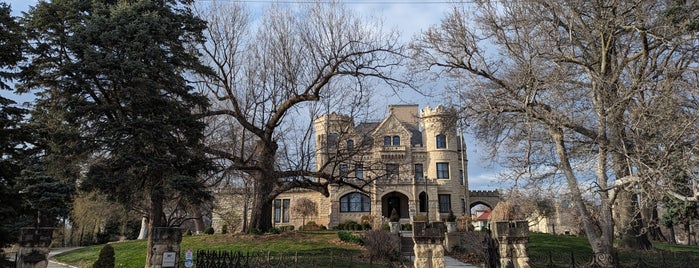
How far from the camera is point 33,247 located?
1118cm

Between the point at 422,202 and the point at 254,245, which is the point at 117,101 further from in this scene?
the point at 422,202

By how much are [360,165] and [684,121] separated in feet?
37.9

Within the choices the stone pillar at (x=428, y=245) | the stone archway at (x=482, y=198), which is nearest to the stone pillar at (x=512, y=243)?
the stone pillar at (x=428, y=245)

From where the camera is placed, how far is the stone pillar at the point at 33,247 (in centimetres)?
1102

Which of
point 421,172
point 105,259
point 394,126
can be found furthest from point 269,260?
point 394,126

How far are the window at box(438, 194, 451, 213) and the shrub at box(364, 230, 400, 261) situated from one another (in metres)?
25.8

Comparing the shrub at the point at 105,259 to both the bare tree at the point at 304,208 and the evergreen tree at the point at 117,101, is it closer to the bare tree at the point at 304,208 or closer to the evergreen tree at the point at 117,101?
the evergreen tree at the point at 117,101

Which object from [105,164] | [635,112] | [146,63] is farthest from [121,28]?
[635,112]

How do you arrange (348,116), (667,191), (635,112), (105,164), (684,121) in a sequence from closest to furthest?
(684,121) → (667,191) → (635,112) → (105,164) → (348,116)

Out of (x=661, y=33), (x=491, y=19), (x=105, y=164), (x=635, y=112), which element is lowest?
(x=105, y=164)

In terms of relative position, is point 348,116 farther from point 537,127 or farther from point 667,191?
point 667,191

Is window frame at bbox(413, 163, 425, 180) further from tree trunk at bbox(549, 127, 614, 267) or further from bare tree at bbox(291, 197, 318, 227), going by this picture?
tree trunk at bbox(549, 127, 614, 267)

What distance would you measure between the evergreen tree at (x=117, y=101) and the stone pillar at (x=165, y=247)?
0.96 metres

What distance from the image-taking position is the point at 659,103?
12.3 meters
